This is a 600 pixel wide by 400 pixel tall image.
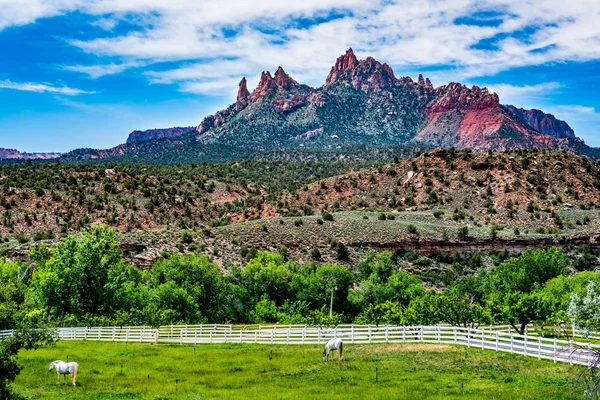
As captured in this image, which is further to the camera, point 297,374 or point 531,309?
point 531,309

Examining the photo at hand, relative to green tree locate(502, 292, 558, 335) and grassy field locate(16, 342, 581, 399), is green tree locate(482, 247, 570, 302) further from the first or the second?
grassy field locate(16, 342, 581, 399)

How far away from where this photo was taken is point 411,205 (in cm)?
12119

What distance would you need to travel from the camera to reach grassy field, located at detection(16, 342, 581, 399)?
25812 millimetres

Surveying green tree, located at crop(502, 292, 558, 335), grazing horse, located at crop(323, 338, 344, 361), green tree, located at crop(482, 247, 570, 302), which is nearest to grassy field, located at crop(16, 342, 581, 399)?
grazing horse, located at crop(323, 338, 344, 361)

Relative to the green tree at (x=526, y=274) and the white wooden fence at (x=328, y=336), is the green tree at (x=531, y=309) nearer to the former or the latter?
the white wooden fence at (x=328, y=336)

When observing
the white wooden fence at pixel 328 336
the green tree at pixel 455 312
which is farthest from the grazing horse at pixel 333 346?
the green tree at pixel 455 312

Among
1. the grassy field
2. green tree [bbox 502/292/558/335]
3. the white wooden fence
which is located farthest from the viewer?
green tree [bbox 502/292/558/335]

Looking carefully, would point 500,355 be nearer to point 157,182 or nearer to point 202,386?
point 202,386

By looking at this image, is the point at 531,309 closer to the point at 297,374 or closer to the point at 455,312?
the point at 455,312

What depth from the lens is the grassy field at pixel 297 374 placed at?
25.8 m

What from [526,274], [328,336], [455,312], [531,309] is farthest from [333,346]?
[526,274]

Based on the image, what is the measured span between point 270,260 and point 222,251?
13.1 metres

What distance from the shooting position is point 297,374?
31062 mm

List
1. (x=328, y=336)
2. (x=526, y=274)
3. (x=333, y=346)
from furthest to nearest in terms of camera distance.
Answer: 1. (x=526, y=274)
2. (x=328, y=336)
3. (x=333, y=346)
